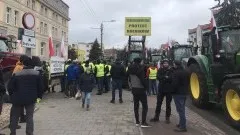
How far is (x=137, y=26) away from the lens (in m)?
26.0

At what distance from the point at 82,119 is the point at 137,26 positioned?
14.8 meters

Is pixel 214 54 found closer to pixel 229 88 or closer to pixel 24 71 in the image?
pixel 229 88

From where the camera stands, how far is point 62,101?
1667cm

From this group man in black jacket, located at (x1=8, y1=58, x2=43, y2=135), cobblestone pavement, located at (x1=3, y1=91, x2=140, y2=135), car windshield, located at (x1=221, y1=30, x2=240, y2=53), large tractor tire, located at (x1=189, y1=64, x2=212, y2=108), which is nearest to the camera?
man in black jacket, located at (x1=8, y1=58, x2=43, y2=135)

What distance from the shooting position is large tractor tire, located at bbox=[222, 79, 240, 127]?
10.6m

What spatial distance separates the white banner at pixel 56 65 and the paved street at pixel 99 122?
338cm

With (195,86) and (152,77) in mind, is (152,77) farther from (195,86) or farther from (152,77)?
(195,86)

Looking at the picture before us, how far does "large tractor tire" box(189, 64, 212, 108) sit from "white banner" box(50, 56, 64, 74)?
6661mm

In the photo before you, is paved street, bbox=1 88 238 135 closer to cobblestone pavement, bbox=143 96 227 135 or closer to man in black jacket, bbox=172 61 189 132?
cobblestone pavement, bbox=143 96 227 135

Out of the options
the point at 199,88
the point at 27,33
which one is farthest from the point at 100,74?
the point at 27,33

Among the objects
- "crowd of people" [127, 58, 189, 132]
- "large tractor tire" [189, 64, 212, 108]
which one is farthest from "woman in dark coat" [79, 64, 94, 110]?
"large tractor tire" [189, 64, 212, 108]

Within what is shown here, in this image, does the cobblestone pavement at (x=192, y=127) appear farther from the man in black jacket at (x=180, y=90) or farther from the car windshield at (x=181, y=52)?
the car windshield at (x=181, y=52)

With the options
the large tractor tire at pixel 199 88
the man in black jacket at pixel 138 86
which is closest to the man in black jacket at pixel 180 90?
the man in black jacket at pixel 138 86

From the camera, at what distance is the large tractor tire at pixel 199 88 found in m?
13.7
